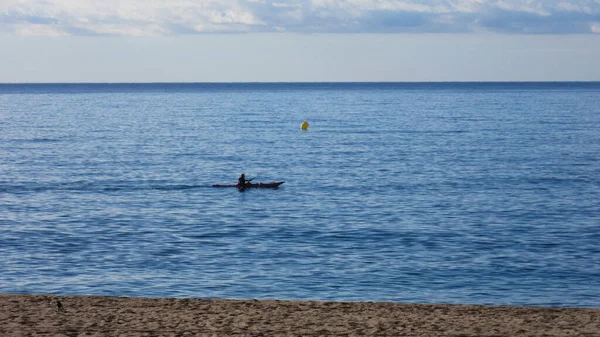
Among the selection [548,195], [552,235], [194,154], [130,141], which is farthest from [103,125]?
[552,235]

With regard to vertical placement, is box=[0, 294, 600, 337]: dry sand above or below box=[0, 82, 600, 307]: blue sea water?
above

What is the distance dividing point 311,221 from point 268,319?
62.1 feet

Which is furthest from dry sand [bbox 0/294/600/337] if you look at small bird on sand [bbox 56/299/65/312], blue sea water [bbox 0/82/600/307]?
blue sea water [bbox 0/82/600/307]

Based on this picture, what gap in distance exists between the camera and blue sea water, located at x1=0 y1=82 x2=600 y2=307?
937 inches

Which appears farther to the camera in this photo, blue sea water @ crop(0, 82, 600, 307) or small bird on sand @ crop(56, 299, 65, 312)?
blue sea water @ crop(0, 82, 600, 307)

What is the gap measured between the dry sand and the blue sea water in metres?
4.22

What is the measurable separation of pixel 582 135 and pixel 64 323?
71580 millimetres

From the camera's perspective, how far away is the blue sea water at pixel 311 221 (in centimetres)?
2380

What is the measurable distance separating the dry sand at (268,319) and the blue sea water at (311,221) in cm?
422

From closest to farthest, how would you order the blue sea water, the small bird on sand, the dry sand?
the dry sand, the small bird on sand, the blue sea water

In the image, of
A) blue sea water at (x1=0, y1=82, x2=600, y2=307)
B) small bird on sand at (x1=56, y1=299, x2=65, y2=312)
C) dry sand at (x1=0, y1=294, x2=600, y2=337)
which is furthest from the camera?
blue sea water at (x1=0, y1=82, x2=600, y2=307)

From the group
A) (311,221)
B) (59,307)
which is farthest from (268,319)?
(311,221)

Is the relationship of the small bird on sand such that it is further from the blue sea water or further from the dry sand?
the blue sea water

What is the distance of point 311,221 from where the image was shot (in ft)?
116
